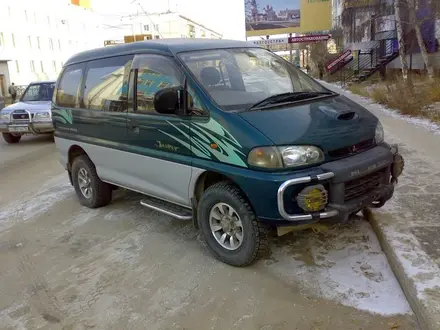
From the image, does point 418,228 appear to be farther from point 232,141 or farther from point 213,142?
point 213,142

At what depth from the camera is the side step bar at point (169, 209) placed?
458cm

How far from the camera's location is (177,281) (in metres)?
3.96

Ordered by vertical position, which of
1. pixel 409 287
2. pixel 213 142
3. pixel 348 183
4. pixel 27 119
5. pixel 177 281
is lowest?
pixel 177 281

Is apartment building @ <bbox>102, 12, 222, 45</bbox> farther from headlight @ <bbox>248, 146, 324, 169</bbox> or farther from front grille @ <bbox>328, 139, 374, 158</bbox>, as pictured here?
headlight @ <bbox>248, 146, 324, 169</bbox>

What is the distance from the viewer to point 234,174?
3822 mm

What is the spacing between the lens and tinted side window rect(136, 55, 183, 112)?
4445 millimetres

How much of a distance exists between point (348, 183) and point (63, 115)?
4.15 meters

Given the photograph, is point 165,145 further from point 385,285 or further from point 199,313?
point 385,285

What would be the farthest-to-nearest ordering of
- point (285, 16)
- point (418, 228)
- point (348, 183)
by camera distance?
point (285, 16) < point (418, 228) < point (348, 183)

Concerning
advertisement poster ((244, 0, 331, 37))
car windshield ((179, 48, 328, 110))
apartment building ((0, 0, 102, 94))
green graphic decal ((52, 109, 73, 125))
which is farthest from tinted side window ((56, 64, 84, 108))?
apartment building ((0, 0, 102, 94))

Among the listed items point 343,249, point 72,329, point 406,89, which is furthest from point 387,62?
point 72,329

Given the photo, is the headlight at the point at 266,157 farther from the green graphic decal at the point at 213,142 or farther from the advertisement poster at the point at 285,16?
the advertisement poster at the point at 285,16

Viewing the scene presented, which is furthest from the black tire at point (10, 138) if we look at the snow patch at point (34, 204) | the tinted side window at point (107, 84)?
the tinted side window at point (107, 84)

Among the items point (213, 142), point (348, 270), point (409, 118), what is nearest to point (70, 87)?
point (213, 142)
